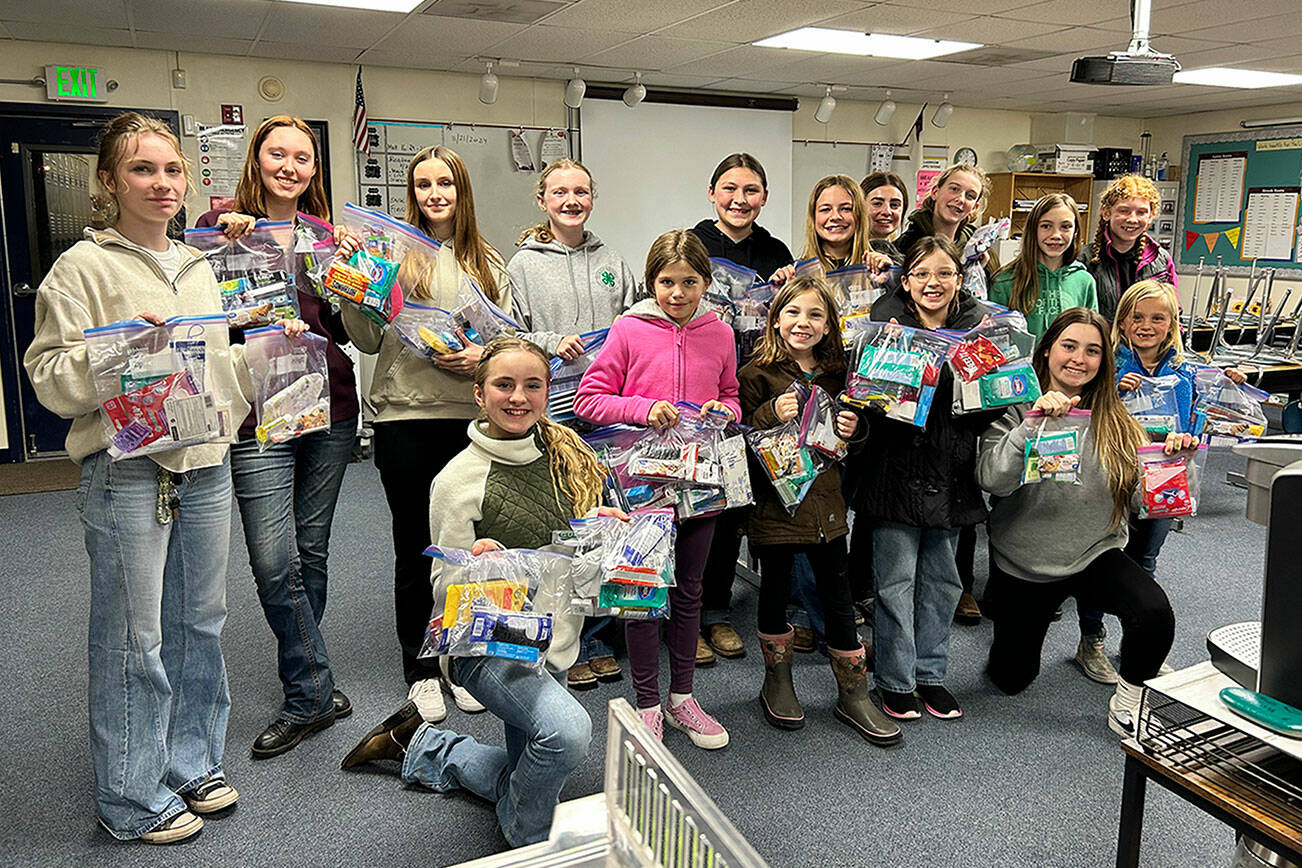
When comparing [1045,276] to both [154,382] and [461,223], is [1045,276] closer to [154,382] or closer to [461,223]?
[461,223]

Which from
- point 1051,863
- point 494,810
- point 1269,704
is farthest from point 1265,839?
point 494,810

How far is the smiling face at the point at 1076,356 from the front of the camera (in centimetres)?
256

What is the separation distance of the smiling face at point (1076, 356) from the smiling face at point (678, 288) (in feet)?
3.31

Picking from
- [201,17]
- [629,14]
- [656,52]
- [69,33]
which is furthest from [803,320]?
[69,33]

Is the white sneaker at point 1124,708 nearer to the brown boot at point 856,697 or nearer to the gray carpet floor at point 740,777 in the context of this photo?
the gray carpet floor at point 740,777

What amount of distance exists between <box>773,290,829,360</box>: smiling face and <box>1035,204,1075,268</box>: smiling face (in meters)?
1.10

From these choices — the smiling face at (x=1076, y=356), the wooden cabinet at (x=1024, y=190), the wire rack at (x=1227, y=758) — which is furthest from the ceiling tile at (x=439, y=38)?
the wooden cabinet at (x=1024, y=190)

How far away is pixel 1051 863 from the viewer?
2.03 metres

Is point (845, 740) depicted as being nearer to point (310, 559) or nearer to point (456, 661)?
point (456, 661)

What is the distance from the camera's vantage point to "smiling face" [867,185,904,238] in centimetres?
336

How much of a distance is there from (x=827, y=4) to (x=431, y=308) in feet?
10.1

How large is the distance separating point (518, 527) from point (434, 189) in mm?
1039

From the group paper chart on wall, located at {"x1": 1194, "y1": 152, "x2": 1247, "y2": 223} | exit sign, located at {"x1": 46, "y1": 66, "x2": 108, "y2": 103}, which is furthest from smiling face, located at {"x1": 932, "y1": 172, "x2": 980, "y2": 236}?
paper chart on wall, located at {"x1": 1194, "y1": 152, "x2": 1247, "y2": 223}

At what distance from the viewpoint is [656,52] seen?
18.4ft
